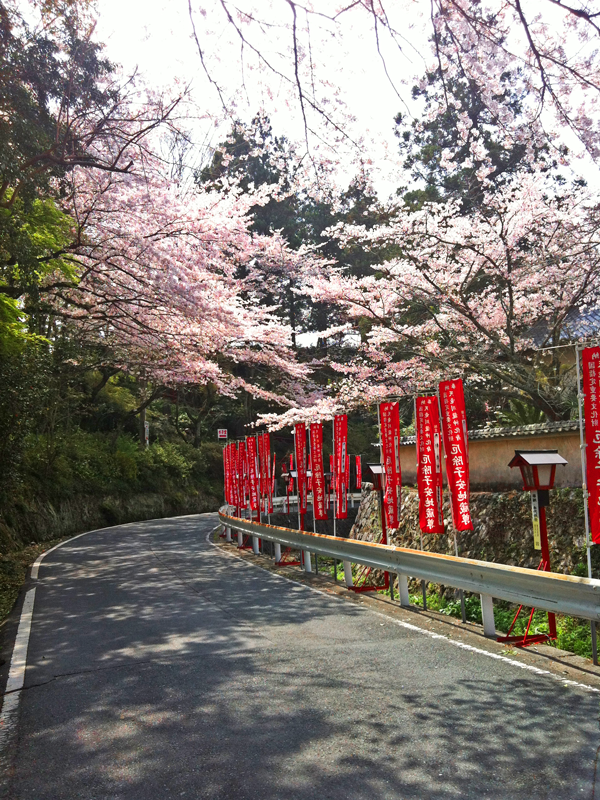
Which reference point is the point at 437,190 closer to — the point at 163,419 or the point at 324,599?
the point at 163,419

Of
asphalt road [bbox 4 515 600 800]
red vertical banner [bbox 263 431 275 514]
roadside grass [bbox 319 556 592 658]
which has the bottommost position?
roadside grass [bbox 319 556 592 658]

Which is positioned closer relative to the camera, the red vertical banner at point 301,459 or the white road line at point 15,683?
the white road line at point 15,683

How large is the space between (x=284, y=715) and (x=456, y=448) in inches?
183

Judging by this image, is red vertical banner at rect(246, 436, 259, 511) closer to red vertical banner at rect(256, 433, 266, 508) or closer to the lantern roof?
red vertical banner at rect(256, 433, 266, 508)

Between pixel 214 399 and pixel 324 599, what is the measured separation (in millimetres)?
27983

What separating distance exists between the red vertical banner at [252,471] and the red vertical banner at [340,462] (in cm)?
459

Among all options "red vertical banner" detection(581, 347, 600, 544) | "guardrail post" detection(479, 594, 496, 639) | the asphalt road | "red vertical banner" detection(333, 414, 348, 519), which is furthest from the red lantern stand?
"red vertical banner" detection(333, 414, 348, 519)

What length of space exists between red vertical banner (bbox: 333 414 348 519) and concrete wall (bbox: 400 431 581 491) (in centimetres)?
237

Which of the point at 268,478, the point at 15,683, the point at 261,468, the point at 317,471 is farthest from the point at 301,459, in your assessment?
the point at 15,683

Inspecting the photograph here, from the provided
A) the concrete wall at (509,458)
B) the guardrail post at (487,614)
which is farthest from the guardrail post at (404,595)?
the concrete wall at (509,458)

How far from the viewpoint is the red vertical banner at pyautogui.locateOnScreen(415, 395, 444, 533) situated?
30.6 feet

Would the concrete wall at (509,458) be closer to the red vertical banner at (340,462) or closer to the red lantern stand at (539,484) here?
the red vertical banner at (340,462)

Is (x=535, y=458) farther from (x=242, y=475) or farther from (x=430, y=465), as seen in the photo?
(x=242, y=475)

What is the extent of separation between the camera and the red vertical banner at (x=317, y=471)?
13539 mm
